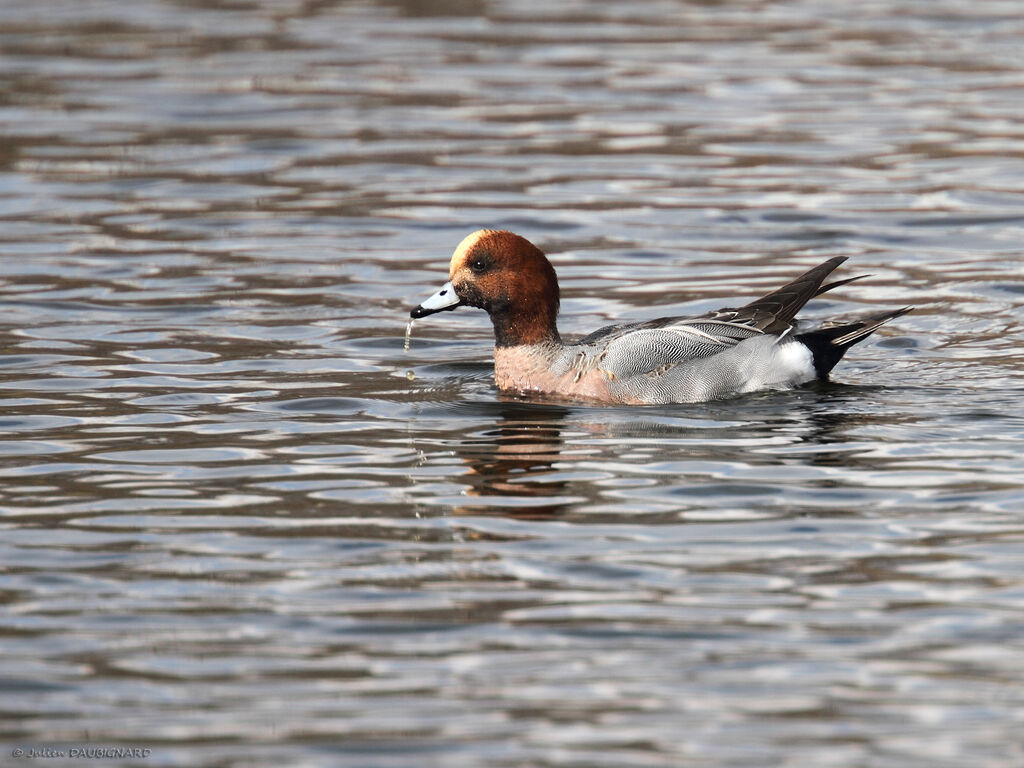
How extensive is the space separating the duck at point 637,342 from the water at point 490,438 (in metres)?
0.19

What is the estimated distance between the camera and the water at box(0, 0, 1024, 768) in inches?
216

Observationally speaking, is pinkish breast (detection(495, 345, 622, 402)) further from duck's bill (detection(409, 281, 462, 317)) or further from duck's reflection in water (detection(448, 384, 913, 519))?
duck's bill (detection(409, 281, 462, 317))

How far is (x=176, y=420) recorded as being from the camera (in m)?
9.09

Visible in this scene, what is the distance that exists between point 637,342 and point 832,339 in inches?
42.5

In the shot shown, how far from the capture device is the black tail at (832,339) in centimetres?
958

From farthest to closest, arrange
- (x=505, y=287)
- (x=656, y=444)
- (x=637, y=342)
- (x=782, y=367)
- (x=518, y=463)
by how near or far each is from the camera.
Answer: (x=505, y=287) → (x=782, y=367) → (x=637, y=342) → (x=656, y=444) → (x=518, y=463)

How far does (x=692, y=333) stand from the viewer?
9.38 meters

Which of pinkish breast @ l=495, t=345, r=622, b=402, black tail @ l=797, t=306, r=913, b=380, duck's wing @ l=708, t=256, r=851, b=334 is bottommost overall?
pinkish breast @ l=495, t=345, r=622, b=402

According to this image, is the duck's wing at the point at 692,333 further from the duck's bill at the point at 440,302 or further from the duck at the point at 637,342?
the duck's bill at the point at 440,302

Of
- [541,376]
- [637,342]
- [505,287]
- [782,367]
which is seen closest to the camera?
[637,342]

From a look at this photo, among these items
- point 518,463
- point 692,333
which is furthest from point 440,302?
point 518,463

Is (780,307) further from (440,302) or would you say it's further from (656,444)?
(440,302)

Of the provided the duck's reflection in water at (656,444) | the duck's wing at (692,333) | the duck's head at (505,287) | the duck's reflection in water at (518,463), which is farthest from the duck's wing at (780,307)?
the duck's reflection in water at (518,463)

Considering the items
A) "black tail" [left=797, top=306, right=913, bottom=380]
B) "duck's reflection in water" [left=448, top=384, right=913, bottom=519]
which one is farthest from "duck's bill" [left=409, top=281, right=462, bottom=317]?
"black tail" [left=797, top=306, right=913, bottom=380]
